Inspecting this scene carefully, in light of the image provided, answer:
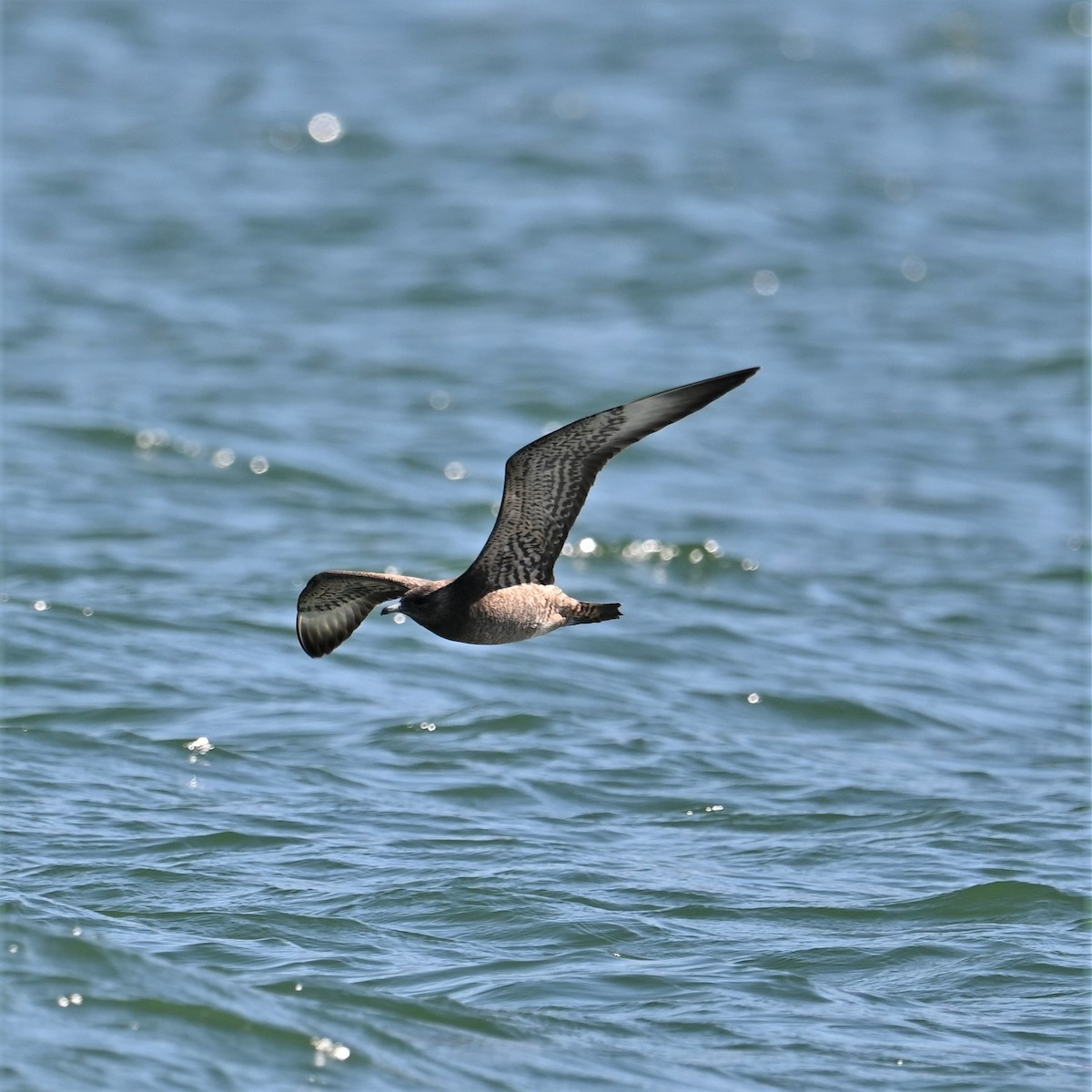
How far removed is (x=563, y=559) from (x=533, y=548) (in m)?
6.03

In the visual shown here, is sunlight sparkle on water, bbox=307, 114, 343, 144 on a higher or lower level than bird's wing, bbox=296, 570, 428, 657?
higher

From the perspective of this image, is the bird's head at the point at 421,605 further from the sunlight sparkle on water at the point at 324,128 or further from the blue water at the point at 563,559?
the sunlight sparkle on water at the point at 324,128

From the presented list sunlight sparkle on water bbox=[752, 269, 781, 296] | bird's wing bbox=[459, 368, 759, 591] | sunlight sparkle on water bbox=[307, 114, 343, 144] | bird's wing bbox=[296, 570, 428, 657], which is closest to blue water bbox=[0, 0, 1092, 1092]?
sunlight sparkle on water bbox=[752, 269, 781, 296]

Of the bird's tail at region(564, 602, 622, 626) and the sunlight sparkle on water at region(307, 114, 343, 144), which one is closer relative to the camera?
the bird's tail at region(564, 602, 622, 626)

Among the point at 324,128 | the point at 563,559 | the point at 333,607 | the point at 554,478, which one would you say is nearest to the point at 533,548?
the point at 554,478

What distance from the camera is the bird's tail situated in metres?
7.69

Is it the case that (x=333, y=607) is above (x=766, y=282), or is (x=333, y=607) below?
below

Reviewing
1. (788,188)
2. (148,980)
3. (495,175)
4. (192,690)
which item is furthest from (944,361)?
(148,980)

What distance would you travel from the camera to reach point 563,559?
1408cm

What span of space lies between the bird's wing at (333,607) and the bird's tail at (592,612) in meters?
1.04

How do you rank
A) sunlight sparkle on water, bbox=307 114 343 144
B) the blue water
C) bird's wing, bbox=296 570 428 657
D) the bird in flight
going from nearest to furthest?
the bird in flight, the blue water, bird's wing, bbox=296 570 428 657, sunlight sparkle on water, bbox=307 114 343 144

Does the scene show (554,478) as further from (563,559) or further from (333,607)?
(563,559)

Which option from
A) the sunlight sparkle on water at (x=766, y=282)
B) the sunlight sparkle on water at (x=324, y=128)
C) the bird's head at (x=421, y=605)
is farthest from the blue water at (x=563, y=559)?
the bird's head at (x=421, y=605)

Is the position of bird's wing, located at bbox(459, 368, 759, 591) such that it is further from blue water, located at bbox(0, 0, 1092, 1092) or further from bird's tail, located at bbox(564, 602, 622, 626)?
blue water, located at bbox(0, 0, 1092, 1092)
